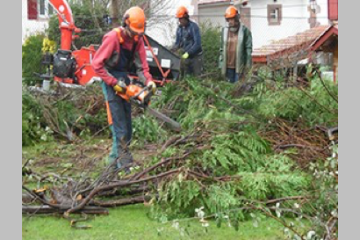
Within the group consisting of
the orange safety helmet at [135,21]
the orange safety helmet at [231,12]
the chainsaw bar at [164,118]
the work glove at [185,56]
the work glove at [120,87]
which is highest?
the orange safety helmet at [231,12]

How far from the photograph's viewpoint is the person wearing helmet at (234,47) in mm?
13812

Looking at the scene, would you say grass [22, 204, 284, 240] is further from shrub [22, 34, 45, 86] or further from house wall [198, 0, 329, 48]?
house wall [198, 0, 329, 48]

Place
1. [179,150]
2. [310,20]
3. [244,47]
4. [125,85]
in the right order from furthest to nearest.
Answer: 1. [310,20]
2. [244,47]
3. [125,85]
4. [179,150]

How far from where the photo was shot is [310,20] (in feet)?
78.4

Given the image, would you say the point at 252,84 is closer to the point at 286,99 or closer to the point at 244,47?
the point at 286,99

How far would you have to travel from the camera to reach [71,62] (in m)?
15.0

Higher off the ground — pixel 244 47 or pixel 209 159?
pixel 244 47

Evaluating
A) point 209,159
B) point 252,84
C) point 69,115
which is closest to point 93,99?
point 69,115

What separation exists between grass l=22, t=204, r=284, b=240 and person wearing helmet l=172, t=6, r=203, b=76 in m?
7.80

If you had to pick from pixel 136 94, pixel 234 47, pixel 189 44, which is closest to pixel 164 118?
pixel 136 94

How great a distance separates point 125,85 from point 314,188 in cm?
260

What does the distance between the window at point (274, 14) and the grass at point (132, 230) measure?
60.3 ft

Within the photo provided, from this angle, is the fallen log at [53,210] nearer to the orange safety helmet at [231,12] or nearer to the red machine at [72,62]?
the red machine at [72,62]

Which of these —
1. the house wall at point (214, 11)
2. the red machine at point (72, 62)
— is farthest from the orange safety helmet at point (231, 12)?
the house wall at point (214, 11)
